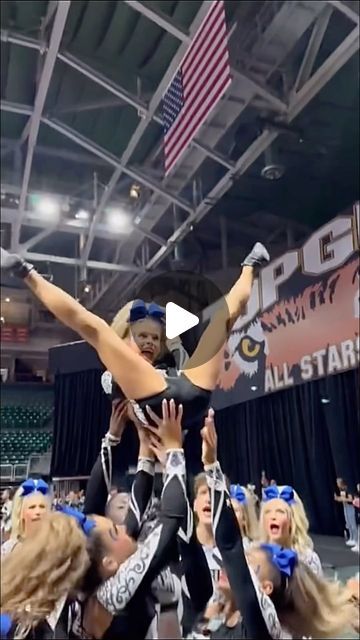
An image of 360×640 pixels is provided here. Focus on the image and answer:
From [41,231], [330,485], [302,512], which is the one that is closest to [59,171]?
[41,231]

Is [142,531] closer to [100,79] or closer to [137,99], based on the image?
[137,99]

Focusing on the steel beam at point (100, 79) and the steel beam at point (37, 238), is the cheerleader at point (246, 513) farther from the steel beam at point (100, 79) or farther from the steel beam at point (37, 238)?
the steel beam at point (100, 79)

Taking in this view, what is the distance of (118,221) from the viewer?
92 centimetres

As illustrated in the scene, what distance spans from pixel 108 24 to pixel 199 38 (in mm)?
1492

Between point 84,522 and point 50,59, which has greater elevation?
point 50,59

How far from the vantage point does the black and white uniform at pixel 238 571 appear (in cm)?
53

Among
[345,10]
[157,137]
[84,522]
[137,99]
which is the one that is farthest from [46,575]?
[345,10]

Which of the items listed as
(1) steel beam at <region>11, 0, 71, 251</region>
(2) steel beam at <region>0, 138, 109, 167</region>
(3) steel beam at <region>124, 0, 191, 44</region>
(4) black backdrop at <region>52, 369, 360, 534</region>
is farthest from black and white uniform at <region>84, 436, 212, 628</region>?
(4) black backdrop at <region>52, 369, 360, 534</region>

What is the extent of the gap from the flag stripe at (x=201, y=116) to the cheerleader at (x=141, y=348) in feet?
0.95

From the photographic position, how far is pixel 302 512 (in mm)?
815

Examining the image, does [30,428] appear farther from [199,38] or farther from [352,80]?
[352,80]

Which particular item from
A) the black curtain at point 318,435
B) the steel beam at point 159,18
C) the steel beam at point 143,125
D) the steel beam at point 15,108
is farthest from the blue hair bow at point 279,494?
the black curtain at point 318,435

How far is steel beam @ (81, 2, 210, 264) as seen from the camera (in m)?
0.88

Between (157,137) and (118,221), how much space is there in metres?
0.67
